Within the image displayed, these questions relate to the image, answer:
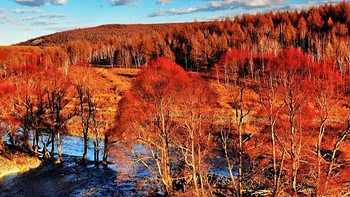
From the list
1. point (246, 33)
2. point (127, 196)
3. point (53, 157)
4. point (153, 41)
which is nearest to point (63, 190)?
point (127, 196)

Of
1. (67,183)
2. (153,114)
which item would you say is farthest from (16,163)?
(153,114)

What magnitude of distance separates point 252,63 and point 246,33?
41.1 m

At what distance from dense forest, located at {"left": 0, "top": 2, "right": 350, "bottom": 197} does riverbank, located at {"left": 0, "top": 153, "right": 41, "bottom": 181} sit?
1.32 m

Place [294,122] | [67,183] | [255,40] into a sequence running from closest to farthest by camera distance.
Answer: [67,183], [294,122], [255,40]

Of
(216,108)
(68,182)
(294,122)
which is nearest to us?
(68,182)

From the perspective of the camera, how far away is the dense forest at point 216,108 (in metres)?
27.3

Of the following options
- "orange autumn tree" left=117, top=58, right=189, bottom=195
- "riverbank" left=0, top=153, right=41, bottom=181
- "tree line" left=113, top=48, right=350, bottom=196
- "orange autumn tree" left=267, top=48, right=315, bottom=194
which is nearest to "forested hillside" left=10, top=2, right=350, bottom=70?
"orange autumn tree" left=267, top=48, right=315, bottom=194

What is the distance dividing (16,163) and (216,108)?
33.0 meters

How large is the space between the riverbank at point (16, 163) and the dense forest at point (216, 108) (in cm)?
132

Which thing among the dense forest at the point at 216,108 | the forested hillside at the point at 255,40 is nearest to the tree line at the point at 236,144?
the dense forest at the point at 216,108

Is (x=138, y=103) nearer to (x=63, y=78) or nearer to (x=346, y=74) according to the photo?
(x=63, y=78)

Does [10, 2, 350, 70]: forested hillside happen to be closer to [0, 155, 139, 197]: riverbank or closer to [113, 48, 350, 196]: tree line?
[113, 48, 350, 196]: tree line

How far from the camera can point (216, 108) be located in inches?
2280

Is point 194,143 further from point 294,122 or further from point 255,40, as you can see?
point 255,40
